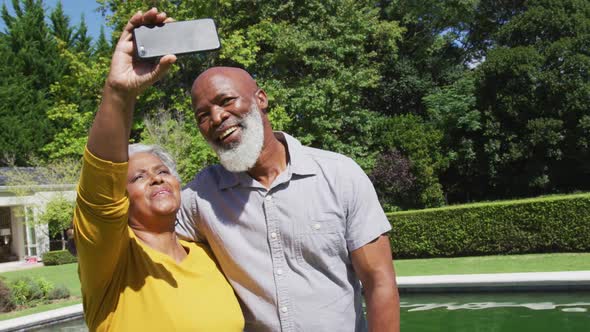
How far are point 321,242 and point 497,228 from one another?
39.0ft

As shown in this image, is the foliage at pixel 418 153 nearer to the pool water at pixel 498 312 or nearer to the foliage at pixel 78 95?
the foliage at pixel 78 95

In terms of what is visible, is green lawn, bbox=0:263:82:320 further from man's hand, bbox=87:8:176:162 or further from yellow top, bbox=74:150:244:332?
man's hand, bbox=87:8:176:162

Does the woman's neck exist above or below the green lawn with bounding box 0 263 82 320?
above

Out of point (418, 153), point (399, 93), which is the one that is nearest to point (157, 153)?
point (418, 153)

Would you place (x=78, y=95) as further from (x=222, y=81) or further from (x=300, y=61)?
(x=222, y=81)

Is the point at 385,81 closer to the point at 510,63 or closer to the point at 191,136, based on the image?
the point at 510,63

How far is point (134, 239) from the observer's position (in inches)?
80.0

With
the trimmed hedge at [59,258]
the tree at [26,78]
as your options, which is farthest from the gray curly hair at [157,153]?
the tree at [26,78]

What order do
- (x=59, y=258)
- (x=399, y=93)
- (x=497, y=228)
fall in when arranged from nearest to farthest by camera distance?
(x=497, y=228) < (x=59, y=258) < (x=399, y=93)

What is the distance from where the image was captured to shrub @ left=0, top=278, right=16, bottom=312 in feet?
32.9

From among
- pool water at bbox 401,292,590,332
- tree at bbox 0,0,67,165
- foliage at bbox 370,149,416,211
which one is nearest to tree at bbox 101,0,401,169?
foliage at bbox 370,149,416,211

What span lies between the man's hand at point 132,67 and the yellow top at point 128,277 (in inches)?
8.1

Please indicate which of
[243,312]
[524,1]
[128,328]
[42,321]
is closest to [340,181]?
[243,312]

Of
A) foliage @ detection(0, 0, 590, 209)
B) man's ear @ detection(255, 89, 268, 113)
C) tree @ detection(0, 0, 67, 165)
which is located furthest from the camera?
tree @ detection(0, 0, 67, 165)
